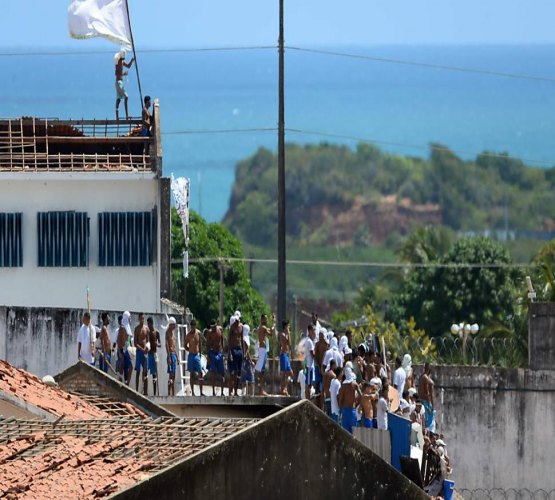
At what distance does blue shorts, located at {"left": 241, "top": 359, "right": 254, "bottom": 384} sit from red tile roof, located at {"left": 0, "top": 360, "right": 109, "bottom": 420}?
4781 mm

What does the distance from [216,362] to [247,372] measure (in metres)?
0.65

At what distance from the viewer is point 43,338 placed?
1700 inches

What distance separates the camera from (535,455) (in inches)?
2032

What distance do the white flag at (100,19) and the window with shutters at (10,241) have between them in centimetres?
518

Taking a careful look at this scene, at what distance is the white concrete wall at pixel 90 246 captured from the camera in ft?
158

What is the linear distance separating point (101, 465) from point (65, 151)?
19961mm

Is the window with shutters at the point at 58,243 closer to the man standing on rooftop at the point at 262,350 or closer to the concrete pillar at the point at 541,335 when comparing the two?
the man standing on rooftop at the point at 262,350

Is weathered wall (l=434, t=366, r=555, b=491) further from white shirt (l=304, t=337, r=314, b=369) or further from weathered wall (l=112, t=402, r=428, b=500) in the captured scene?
weathered wall (l=112, t=402, r=428, b=500)

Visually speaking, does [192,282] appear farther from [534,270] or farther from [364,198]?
[364,198]

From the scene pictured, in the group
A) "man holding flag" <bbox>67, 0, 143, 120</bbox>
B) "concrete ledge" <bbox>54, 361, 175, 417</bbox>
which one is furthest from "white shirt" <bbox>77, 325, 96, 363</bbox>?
"man holding flag" <bbox>67, 0, 143, 120</bbox>

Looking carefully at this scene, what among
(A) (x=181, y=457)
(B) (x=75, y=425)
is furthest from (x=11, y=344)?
(A) (x=181, y=457)

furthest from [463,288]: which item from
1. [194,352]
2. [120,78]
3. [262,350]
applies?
[194,352]

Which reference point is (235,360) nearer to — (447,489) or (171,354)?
(171,354)

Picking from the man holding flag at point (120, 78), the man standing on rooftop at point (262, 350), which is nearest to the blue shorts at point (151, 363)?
the man standing on rooftop at point (262, 350)
